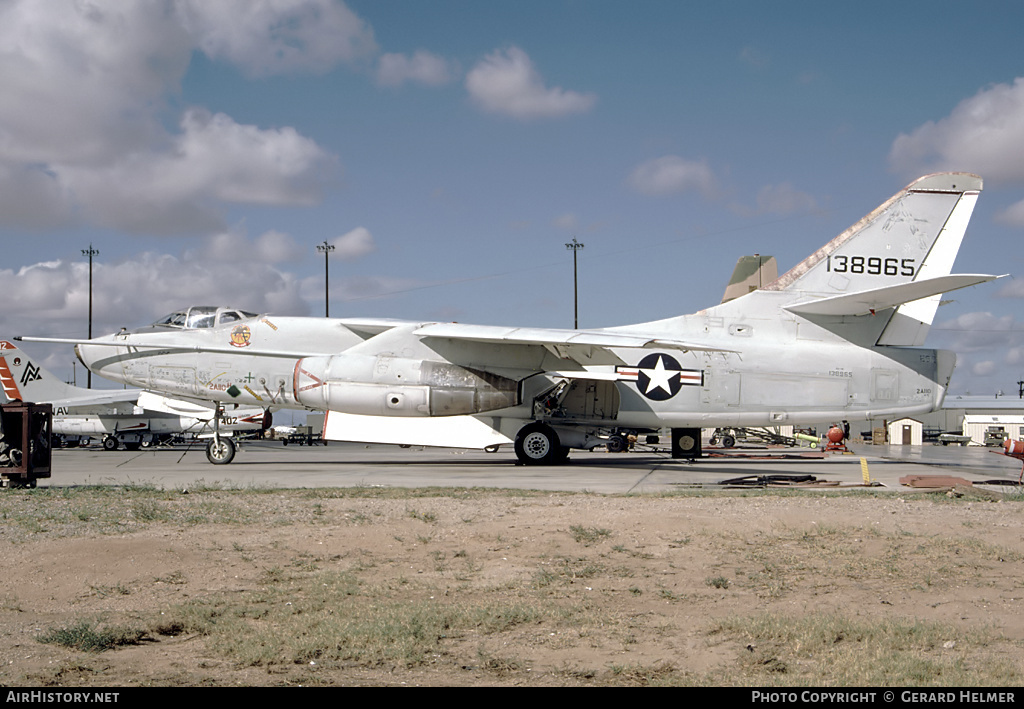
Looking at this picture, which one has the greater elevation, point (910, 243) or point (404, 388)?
point (910, 243)

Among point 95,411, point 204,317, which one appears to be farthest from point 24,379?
point 204,317

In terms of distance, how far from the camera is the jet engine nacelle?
57.3 feet

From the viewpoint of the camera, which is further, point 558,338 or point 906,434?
point 906,434

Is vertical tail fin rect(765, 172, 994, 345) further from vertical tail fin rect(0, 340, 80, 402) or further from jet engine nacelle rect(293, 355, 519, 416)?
vertical tail fin rect(0, 340, 80, 402)

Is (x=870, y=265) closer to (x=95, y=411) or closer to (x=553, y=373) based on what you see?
(x=553, y=373)

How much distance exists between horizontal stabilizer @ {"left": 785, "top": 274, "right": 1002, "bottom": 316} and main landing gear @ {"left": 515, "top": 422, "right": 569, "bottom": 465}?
19.7 ft

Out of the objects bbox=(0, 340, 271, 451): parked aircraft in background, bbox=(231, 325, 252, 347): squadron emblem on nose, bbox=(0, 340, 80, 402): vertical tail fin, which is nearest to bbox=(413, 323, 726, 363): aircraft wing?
bbox=(231, 325, 252, 347): squadron emblem on nose

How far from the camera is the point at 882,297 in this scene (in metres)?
16.3

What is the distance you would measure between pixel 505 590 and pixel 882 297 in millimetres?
13093

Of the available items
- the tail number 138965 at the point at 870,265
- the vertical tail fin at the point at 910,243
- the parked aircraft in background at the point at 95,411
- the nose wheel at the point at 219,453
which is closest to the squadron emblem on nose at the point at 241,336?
the nose wheel at the point at 219,453

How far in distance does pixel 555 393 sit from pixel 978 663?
14540 millimetres

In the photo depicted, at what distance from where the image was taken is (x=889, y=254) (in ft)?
59.5

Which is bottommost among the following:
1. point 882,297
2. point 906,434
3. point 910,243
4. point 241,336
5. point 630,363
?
point 906,434
